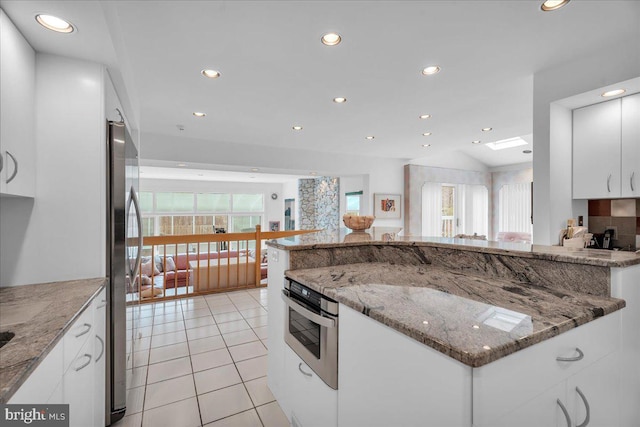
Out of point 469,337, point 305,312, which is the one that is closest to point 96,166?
point 305,312

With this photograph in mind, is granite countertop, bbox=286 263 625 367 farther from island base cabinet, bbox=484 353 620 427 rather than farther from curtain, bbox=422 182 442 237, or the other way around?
curtain, bbox=422 182 442 237

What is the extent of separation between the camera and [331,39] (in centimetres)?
206

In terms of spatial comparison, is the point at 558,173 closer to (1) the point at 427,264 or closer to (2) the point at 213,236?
(1) the point at 427,264

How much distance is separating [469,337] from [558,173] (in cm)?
253

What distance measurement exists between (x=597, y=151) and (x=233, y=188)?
945 centimetres

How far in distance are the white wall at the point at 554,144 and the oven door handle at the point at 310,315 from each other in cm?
231

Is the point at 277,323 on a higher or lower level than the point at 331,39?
lower

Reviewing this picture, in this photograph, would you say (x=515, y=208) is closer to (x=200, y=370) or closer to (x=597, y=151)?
→ (x=597, y=151)

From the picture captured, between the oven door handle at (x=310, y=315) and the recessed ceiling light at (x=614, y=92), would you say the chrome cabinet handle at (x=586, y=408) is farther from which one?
the recessed ceiling light at (x=614, y=92)

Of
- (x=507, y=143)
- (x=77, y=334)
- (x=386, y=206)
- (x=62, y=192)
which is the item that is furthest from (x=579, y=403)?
(x=507, y=143)

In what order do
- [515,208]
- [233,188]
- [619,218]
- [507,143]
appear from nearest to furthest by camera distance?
[619,218]
[507,143]
[515,208]
[233,188]

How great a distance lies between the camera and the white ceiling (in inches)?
66.8

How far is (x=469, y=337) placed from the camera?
0.81m

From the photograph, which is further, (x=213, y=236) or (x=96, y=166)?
(x=213, y=236)
